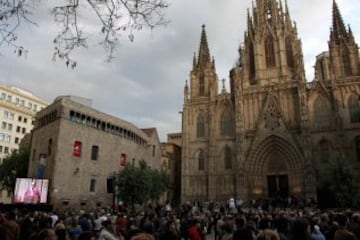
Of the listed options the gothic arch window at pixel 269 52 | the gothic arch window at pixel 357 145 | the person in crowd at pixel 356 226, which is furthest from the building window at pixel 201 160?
the person in crowd at pixel 356 226

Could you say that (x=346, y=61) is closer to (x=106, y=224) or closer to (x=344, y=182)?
(x=344, y=182)

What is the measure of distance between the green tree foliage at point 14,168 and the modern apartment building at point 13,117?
22.4 m

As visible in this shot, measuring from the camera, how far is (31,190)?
26562 millimetres

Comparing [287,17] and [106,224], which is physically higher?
[287,17]

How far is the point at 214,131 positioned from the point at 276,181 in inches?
413

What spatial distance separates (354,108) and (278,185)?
13.0m

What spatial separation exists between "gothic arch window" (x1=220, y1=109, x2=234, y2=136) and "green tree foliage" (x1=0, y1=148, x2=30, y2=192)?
87.8 feet

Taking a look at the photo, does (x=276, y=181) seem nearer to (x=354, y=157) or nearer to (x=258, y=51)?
(x=354, y=157)

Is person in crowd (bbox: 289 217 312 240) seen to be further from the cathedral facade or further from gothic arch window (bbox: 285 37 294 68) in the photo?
gothic arch window (bbox: 285 37 294 68)

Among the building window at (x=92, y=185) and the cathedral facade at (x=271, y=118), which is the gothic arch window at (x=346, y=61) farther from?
the building window at (x=92, y=185)

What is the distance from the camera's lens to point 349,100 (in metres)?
37.9

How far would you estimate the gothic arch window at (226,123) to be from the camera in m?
43.5

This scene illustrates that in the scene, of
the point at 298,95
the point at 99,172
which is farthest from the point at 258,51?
the point at 99,172

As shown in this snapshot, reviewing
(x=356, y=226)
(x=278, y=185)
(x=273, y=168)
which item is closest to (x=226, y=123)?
(x=273, y=168)
